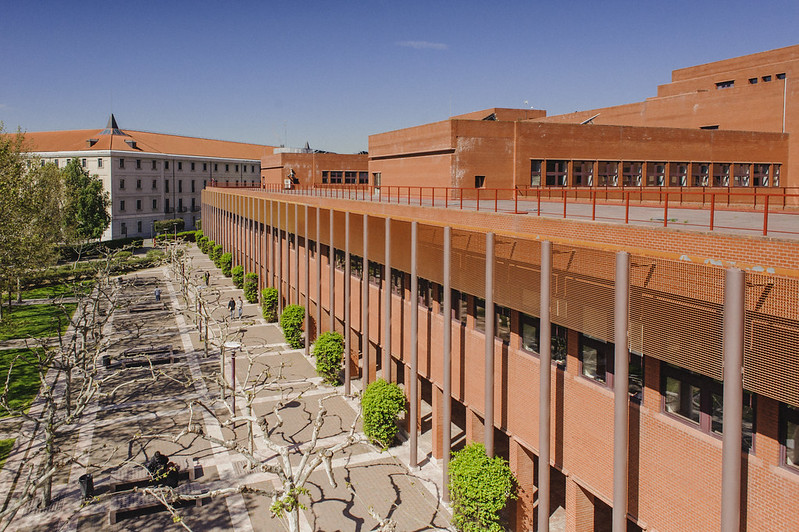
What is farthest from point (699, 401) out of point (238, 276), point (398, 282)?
point (238, 276)

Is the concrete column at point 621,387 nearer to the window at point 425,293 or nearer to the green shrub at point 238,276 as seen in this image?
the window at point 425,293

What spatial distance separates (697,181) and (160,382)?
3175 cm

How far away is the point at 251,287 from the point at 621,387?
36180mm

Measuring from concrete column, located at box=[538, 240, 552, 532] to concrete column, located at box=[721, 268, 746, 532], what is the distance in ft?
13.1

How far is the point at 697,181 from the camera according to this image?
1374 inches

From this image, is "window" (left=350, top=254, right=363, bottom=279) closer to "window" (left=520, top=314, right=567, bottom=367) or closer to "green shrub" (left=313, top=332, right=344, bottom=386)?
"green shrub" (left=313, top=332, right=344, bottom=386)

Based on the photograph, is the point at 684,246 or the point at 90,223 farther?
the point at 90,223

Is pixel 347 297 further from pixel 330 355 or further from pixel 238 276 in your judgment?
pixel 238 276

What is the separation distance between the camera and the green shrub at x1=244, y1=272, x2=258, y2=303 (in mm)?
43188

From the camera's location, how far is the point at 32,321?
38312 mm

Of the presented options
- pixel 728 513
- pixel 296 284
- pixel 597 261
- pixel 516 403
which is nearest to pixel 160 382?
pixel 296 284

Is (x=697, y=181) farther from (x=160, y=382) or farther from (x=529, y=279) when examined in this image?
(x=160, y=382)

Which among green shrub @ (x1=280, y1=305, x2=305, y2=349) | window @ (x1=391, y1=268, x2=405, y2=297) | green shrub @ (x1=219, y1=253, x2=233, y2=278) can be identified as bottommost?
green shrub @ (x1=280, y1=305, x2=305, y2=349)

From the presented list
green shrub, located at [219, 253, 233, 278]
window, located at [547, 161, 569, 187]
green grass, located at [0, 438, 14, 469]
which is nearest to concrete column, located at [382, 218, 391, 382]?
green grass, located at [0, 438, 14, 469]
